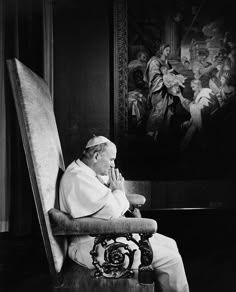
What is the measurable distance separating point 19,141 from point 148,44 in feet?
7.36

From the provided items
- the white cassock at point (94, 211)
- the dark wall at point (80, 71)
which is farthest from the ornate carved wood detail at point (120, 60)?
the white cassock at point (94, 211)

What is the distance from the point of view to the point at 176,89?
6152 mm

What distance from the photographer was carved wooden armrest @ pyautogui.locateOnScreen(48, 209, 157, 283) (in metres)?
2.23

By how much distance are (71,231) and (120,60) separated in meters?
4.06

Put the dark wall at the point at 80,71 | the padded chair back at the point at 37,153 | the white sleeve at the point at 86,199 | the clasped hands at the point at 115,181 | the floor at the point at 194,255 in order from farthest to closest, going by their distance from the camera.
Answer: the dark wall at the point at 80,71 < the floor at the point at 194,255 < the clasped hands at the point at 115,181 < the white sleeve at the point at 86,199 < the padded chair back at the point at 37,153

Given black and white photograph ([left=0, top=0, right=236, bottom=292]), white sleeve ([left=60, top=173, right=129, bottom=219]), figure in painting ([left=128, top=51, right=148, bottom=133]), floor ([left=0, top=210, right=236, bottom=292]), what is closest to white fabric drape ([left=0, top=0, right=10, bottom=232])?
black and white photograph ([left=0, top=0, right=236, bottom=292])

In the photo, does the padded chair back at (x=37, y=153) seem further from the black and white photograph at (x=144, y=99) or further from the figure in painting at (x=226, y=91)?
the figure in painting at (x=226, y=91)

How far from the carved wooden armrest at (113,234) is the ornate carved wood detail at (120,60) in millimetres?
3755

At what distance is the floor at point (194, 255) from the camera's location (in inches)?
141

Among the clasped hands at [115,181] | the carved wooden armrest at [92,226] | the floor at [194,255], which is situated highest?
the clasped hands at [115,181]

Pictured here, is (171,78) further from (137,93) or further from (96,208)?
(96,208)

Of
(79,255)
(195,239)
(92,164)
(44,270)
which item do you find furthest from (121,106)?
(79,255)

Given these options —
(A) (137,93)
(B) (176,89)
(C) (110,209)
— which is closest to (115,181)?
(C) (110,209)

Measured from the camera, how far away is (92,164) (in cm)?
270
